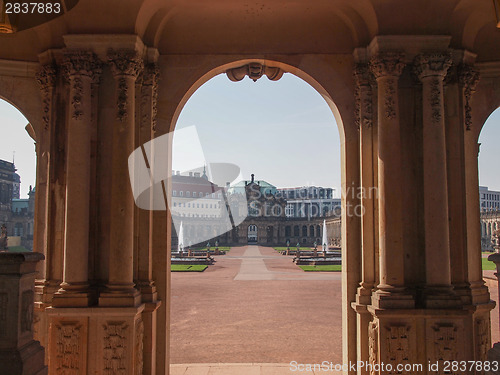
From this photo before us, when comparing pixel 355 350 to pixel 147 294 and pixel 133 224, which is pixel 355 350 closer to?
pixel 147 294

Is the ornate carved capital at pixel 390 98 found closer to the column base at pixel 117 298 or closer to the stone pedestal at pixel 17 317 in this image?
the column base at pixel 117 298

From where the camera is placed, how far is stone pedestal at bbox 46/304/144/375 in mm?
8000

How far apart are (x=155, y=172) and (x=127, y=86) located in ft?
6.10

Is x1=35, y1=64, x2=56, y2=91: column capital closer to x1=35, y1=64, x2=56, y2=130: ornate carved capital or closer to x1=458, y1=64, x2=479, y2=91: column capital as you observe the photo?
x1=35, y1=64, x2=56, y2=130: ornate carved capital

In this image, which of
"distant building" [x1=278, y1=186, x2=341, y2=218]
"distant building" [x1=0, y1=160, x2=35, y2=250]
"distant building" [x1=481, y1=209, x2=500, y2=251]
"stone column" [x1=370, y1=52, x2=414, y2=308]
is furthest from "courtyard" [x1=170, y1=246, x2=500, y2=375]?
"distant building" [x1=278, y1=186, x2=341, y2=218]

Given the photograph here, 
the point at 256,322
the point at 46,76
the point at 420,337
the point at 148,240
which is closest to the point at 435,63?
the point at 420,337

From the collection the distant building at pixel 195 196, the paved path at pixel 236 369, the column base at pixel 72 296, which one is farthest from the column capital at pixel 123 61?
the distant building at pixel 195 196

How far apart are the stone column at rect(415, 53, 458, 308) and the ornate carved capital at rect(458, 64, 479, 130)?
0.78 metres

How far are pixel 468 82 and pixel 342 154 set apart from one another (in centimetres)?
296

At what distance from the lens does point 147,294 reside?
8.77 metres

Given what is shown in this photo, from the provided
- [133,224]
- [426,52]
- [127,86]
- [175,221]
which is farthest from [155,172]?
[175,221]

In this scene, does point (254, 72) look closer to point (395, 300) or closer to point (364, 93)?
point (364, 93)

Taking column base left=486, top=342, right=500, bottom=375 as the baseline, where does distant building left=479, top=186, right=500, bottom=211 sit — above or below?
above

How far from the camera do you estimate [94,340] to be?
8062 mm
